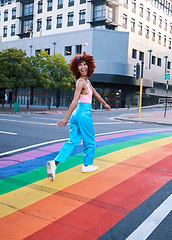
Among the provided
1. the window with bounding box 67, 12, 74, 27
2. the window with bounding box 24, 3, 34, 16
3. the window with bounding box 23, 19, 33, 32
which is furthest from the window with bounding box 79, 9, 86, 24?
the window with bounding box 24, 3, 34, 16

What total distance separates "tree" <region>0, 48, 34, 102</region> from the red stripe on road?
84.7 ft

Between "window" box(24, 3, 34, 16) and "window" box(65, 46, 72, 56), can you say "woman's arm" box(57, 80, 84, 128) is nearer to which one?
"window" box(65, 46, 72, 56)

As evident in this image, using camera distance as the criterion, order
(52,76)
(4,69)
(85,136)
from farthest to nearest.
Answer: (52,76) < (4,69) < (85,136)

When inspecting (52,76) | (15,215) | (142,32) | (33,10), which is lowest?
(15,215)

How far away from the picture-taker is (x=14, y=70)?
2886 cm

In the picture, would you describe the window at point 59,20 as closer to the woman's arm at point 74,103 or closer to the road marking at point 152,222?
the woman's arm at point 74,103

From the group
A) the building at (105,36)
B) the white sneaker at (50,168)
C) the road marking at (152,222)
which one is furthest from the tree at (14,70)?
the road marking at (152,222)

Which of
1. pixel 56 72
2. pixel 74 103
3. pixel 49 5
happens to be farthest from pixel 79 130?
pixel 49 5

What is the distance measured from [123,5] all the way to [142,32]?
21.9 ft

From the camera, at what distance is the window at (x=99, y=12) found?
38028mm

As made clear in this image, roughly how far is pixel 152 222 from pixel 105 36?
1442 inches

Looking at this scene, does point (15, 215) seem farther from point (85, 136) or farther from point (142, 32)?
point (142, 32)

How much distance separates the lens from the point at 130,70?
37562 mm

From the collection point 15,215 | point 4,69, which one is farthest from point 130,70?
point 15,215
